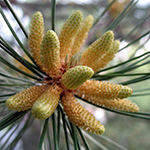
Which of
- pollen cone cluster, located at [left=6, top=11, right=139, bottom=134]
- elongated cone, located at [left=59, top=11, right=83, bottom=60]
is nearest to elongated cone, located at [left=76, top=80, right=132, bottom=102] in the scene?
pollen cone cluster, located at [left=6, top=11, right=139, bottom=134]

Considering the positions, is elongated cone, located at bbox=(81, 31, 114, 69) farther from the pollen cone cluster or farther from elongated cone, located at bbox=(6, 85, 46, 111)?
elongated cone, located at bbox=(6, 85, 46, 111)

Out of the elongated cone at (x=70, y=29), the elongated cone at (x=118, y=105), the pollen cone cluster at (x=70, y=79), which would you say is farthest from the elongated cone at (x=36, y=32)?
the elongated cone at (x=118, y=105)

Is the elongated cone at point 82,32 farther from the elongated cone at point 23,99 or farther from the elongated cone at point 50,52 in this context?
the elongated cone at point 23,99

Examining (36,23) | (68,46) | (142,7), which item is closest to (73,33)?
(68,46)

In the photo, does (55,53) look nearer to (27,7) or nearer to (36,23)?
(36,23)

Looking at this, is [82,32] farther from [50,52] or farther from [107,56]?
[50,52]

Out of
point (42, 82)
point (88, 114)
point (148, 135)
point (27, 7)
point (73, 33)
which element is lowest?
point (148, 135)
